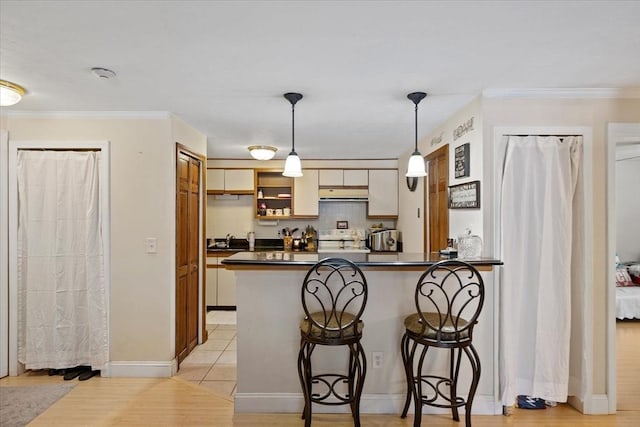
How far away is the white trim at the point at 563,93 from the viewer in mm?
2576

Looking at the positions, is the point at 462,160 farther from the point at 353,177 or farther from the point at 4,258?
the point at 4,258

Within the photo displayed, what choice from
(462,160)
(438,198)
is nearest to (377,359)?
(462,160)

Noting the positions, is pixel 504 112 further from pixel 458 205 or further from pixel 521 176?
pixel 458 205

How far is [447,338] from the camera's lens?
217 cm

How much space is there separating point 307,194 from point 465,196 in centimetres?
313

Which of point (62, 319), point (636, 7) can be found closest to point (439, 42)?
point (636, 7)

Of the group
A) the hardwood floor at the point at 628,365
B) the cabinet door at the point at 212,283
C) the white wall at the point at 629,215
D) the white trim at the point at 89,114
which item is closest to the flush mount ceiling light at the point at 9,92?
the white trim at the point at 89,114

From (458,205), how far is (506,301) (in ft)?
2.68

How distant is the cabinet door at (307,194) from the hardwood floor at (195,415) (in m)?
Result: 3.21

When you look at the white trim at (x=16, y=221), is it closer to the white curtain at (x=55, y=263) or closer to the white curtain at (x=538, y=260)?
the white curtain at (x=55, y=263)

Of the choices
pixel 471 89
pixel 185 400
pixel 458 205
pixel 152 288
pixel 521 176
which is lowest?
pixel 185 400

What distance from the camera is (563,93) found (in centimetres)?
260

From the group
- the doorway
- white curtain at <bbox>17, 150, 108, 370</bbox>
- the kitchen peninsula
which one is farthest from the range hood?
white curtain at <bbox>17, 150, 108, 370</bbox>

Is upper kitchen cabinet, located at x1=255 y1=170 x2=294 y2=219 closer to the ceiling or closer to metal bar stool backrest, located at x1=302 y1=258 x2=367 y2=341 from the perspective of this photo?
the ceiling
